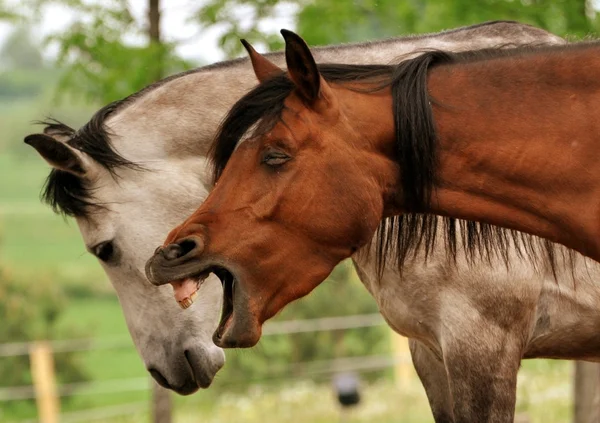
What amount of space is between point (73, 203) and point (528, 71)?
2421 millimetres

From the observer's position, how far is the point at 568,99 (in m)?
3.21

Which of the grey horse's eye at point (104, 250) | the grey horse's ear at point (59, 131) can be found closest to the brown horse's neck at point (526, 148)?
the grey horse's eye at point (104, 250)

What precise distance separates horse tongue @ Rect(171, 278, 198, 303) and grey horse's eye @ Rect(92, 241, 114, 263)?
5.39ft

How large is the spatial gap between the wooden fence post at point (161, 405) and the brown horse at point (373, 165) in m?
4.65

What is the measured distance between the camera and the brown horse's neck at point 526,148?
3.17 metres

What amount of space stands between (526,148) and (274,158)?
0.79 m

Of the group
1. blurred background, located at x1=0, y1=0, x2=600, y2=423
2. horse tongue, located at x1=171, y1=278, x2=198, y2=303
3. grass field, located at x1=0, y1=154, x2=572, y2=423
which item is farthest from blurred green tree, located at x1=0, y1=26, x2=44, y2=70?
horse tongue, located at x1=171, y1=278, x2=198, y2=303

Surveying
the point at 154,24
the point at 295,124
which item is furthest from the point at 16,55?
the point at 295,124

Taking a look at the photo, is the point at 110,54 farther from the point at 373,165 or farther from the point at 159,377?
the point at 373,165

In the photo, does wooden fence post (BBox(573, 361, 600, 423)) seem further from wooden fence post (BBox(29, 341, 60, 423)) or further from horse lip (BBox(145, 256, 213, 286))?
wooden fence post (BBox(29, 341, 60, 423))

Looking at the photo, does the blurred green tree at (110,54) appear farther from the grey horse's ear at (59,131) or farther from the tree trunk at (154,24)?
the grey horse's ear at (59,131)

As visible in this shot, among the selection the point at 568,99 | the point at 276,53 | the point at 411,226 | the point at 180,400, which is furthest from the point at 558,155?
the point at 180,400

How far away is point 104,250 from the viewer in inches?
190

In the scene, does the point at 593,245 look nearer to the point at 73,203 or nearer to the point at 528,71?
the point at 528,71
